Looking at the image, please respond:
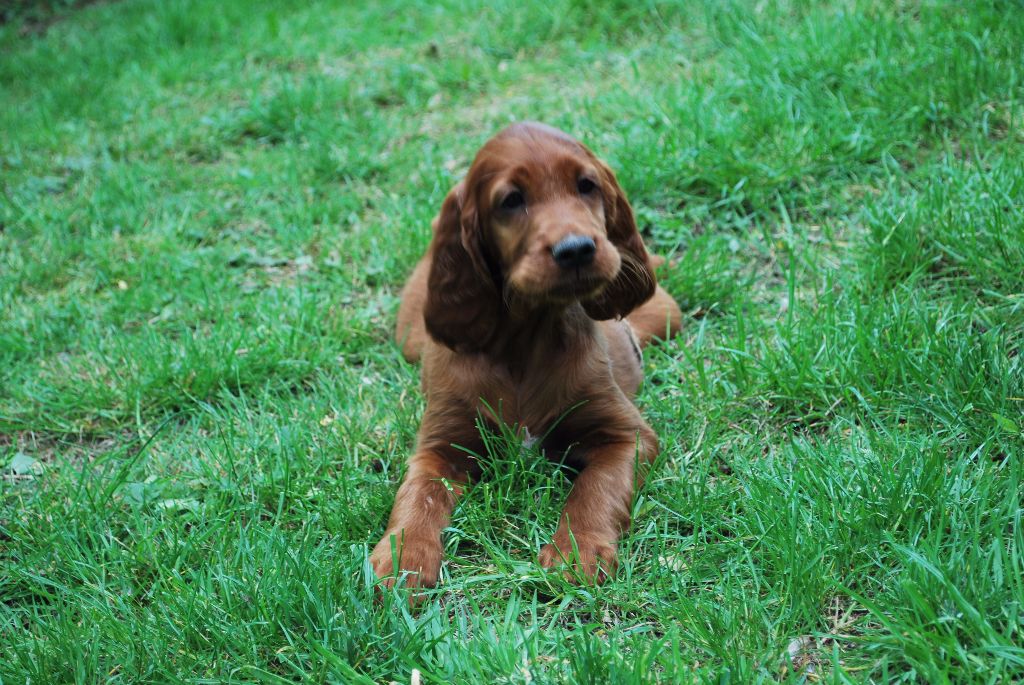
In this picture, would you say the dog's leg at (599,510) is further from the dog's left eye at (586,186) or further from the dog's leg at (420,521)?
the dog's left eye at (586,186)

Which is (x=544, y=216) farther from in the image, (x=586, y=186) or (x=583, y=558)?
(x=583, y=558)

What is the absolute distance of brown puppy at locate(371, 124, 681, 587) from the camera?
2.63m

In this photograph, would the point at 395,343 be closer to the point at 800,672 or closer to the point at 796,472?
the point at 796,472

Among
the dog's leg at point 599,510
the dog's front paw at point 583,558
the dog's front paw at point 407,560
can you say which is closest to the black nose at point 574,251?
the dog's leg at point 599,510

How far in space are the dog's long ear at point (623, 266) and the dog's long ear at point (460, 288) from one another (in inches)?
13.1

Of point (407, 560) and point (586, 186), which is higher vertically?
point (586, 186)

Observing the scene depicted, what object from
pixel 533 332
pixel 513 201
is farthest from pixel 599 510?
pixel 513 201

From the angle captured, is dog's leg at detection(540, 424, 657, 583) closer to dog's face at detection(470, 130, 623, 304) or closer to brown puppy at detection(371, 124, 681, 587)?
brown puppy at detection(371, 124, 681, 587)

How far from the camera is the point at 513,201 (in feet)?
9.16

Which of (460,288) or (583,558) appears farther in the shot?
(460,288)

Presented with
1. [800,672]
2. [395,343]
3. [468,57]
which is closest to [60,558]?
[395,343]

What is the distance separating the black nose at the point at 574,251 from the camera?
257 cm

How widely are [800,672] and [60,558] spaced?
1.98m

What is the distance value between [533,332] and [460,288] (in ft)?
0.88
